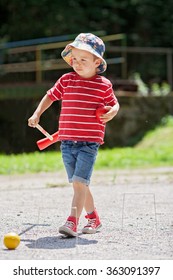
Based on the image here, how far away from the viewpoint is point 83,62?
5555mm

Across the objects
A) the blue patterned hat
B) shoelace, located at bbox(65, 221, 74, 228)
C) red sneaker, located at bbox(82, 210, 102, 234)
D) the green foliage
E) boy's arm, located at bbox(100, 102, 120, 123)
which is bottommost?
red sneaker, located at bbox(82, 210, 102, 234)

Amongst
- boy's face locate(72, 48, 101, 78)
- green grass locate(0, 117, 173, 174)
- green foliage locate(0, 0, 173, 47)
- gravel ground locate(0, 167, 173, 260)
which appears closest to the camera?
gravel ground locate(0, 167, 173, 260)

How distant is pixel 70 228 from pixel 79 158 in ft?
1.65

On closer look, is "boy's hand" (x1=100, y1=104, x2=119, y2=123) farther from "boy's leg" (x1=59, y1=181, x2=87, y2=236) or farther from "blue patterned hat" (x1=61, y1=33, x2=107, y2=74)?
"boy's leg" (x1=59, y1=181, x2=87, y2=236)

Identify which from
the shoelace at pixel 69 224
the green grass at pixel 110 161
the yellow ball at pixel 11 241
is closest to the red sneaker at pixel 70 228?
the shoelace at pixel 69 224

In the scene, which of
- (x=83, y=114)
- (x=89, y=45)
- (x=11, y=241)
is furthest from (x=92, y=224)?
(x=89, y=45)

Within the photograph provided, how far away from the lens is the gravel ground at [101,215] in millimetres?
4789

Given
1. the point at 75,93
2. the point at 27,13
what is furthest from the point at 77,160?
the point at 27,13

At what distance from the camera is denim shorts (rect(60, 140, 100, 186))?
5484 millimetres

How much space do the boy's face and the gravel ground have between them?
115 cm

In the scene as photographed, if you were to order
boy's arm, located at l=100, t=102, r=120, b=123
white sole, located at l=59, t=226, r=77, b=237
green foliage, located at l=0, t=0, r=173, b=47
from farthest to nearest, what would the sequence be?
green foliage, located at l=0, t=0, r=173, b=47 < boy's arm, located at l=100, t=102, r=120, b=123 < white sole, located at l=59, t=226, r=77, b=237

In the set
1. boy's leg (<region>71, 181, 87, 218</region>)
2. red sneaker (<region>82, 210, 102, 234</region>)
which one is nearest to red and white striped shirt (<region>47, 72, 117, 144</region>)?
boy's leg (<region>71, 181, 87, 218</region>)
